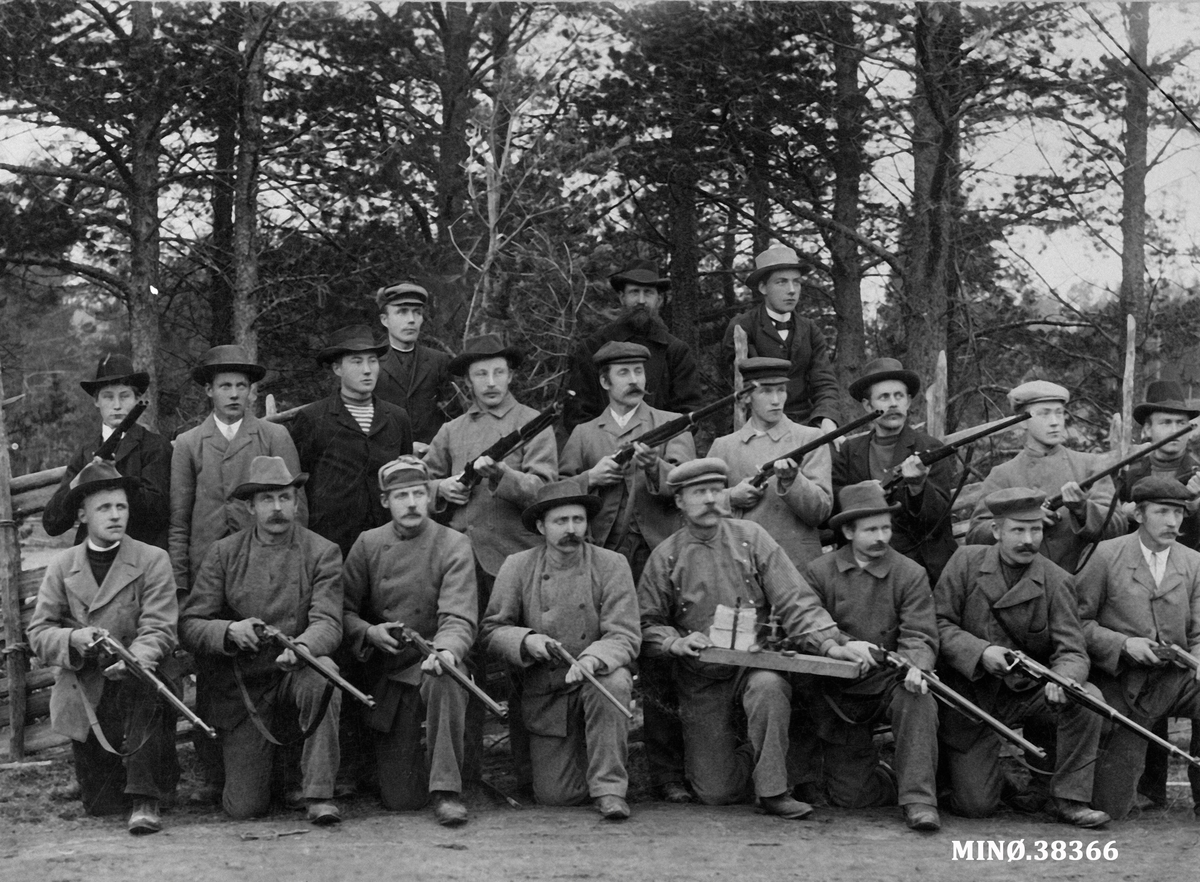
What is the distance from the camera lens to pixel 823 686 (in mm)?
7469

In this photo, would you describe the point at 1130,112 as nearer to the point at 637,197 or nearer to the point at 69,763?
the point at 637,197

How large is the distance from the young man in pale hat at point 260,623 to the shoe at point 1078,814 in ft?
12.7

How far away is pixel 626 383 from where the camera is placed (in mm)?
8250

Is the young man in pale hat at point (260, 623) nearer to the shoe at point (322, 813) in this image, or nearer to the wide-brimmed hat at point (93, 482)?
the shoe at point (322, 813)

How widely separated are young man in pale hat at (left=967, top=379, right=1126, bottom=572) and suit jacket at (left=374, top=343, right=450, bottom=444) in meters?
3.55

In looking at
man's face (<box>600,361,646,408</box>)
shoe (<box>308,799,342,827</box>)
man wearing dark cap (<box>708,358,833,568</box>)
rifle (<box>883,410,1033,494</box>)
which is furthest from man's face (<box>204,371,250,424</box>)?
rifle (<box>883,410,1033,494</box>)

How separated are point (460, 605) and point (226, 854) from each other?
180cm

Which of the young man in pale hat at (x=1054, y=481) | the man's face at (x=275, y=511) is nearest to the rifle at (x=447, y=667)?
the man's face at (x=275, y=511)

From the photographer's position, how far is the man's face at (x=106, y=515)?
7410 millimetres

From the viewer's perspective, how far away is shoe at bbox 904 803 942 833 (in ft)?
22.7

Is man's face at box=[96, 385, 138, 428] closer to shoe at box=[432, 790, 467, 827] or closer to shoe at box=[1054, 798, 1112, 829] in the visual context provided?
shoe at box=[432, 790, 467, 827]

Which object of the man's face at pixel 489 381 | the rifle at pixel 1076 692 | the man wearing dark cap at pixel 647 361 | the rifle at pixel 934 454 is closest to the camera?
the rifle at pixel 1076 692

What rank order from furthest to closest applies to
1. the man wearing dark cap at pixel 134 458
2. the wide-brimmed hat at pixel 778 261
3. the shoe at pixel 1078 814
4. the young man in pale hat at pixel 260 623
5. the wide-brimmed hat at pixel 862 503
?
1. the wide-brimmed hat at pixel 778 261
2. the man wearing dark cap at pixel 134 458
3. the wide-brimmed hat at pixel 862 503
4. the young man in pale hat at pixel 260 623
5. the shoe at pixel 1078 814

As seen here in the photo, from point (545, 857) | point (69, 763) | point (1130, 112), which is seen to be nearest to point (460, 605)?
point (545, 857)
